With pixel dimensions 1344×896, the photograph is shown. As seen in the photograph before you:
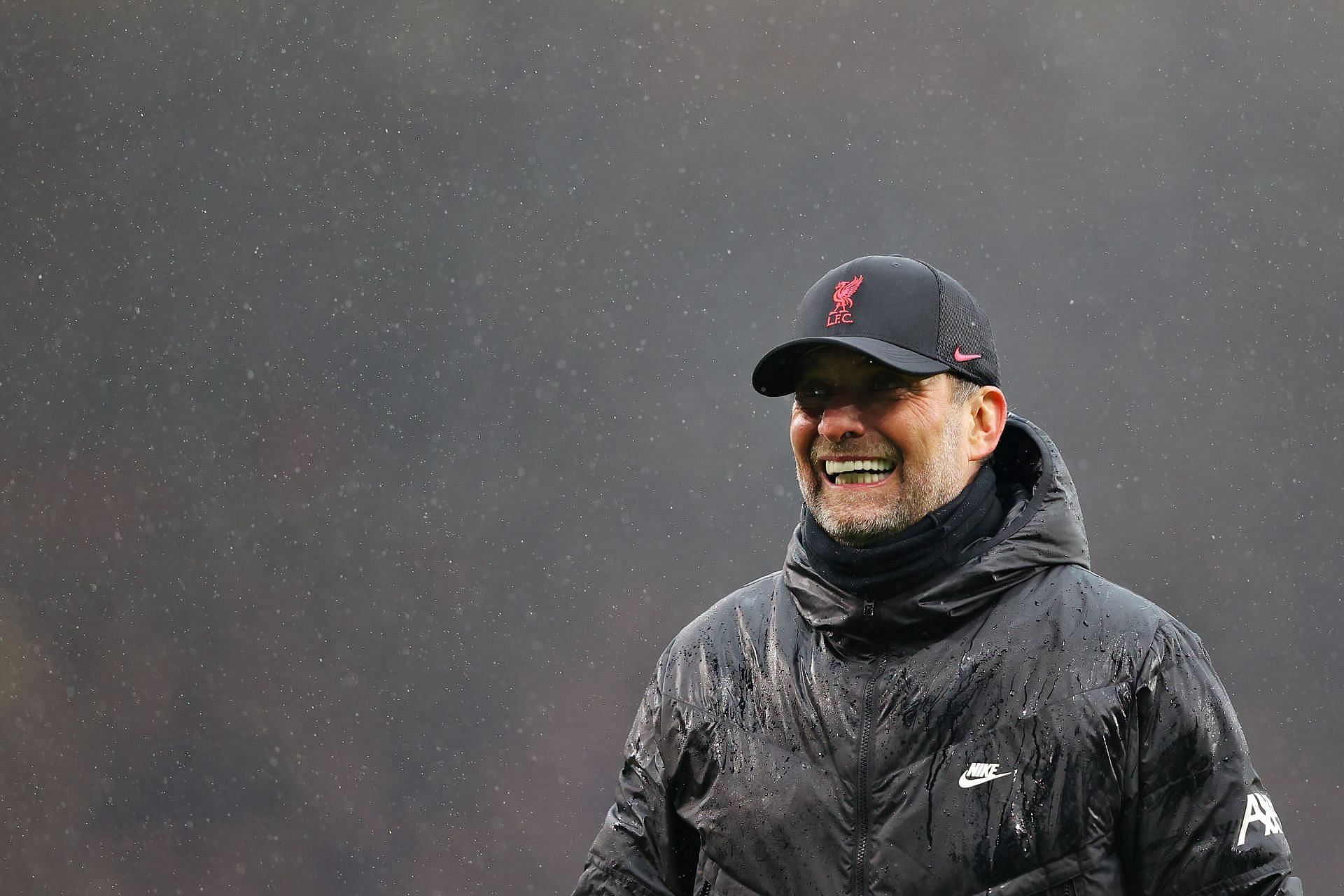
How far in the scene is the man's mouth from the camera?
6.81 feet

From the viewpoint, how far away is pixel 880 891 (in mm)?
1922

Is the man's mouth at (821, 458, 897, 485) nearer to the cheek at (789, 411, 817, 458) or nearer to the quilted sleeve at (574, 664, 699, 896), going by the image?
the cheek at (789, 411, 817, 458)

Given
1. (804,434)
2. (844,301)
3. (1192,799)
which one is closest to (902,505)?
(804,434)

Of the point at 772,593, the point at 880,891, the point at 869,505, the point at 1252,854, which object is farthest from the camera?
the point at 772,593

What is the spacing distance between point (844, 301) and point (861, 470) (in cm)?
26

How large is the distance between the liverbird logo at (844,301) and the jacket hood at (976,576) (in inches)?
14.1

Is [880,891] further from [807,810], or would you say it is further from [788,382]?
[788,382]

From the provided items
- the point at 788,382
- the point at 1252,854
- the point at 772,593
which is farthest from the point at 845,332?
the point at 1252,854

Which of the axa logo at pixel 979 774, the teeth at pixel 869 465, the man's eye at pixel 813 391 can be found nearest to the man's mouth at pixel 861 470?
the teeth at pixel 869 465

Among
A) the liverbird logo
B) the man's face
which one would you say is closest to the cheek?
the man's face

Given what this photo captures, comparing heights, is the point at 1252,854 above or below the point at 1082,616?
below

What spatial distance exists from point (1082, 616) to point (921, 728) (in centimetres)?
28

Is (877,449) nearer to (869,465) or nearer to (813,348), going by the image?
(869,465)

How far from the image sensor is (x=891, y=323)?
2.06 metres
